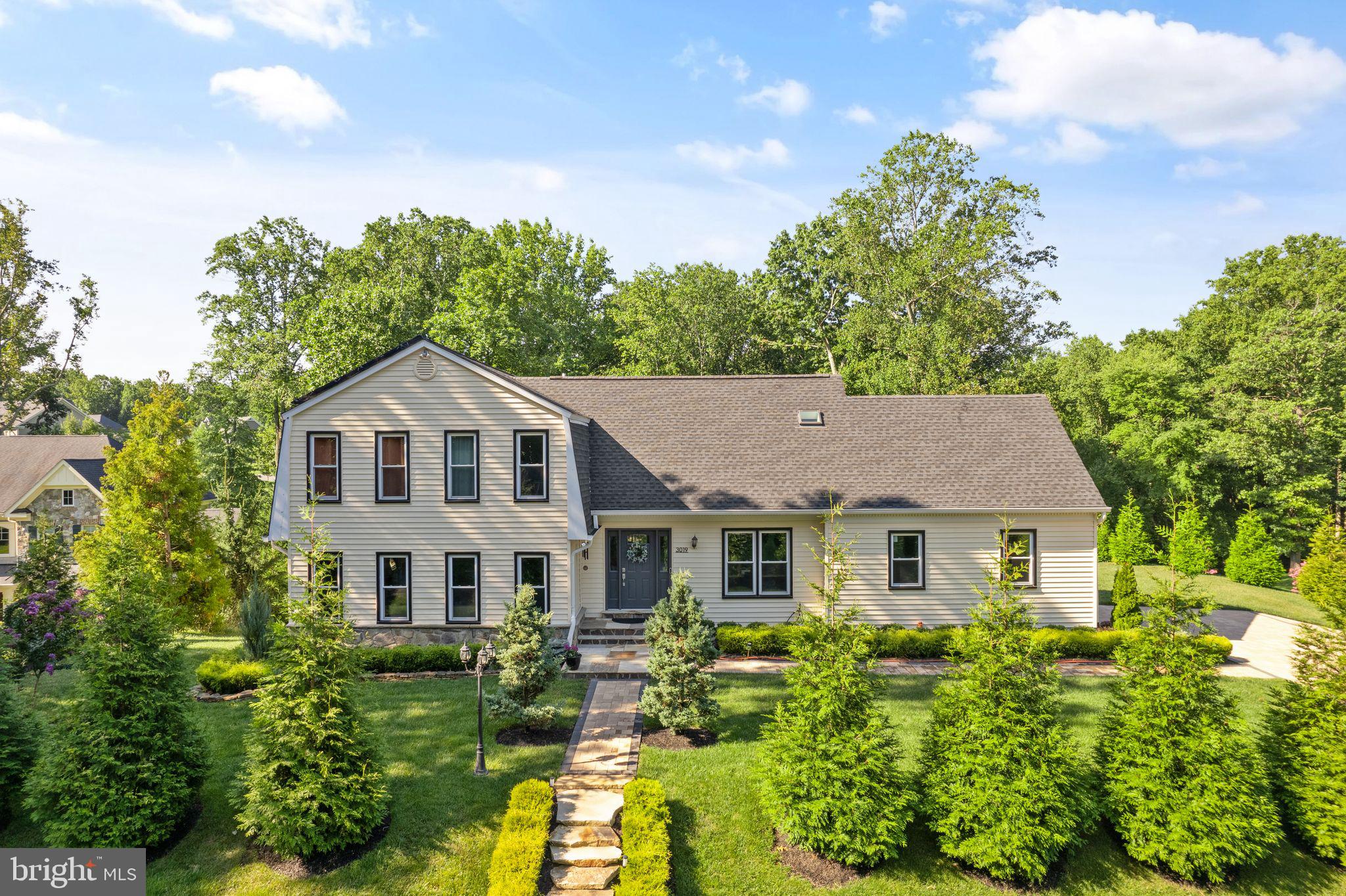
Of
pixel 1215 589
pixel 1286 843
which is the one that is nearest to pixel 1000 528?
pixel 1286 843

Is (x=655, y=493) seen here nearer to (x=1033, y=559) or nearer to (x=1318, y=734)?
(x=1033, y=559)

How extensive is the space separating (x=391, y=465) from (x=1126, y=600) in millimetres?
19819

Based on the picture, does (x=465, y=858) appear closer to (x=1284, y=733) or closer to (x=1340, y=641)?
(x=1284, y=733)

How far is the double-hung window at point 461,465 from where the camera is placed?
17.5 meters

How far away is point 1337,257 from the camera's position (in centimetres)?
3562

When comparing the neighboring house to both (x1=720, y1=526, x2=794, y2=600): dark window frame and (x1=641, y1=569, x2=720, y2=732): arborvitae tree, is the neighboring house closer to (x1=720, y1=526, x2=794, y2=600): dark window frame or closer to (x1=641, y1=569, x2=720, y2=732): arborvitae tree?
(x1=720, y1=526, x2=794, y2=600): dark window frame

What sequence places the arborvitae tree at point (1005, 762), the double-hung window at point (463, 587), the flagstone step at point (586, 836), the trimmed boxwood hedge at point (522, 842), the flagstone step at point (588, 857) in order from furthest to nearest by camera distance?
the double-hung window at point (463, 587)
the flagstone step at point (586, 836)
the flagstone step at point (588, 857)
the arborvitae tree at point (1005, 762)
the trimmed boxwood hedge at point (522, 842)

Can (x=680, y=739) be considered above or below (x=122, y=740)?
below

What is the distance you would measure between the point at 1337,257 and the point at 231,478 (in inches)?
2166

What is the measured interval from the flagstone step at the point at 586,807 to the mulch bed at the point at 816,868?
2424 millimetres

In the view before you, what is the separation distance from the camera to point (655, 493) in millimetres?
19172

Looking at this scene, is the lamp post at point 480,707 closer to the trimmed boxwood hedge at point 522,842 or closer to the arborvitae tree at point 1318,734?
the trimmed boxwood hedge at point 522,842

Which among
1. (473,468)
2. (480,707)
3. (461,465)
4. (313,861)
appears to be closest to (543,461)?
(473,468)

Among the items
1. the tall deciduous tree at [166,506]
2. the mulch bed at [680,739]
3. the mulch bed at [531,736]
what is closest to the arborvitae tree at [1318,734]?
the mulch bed at [680,739]
